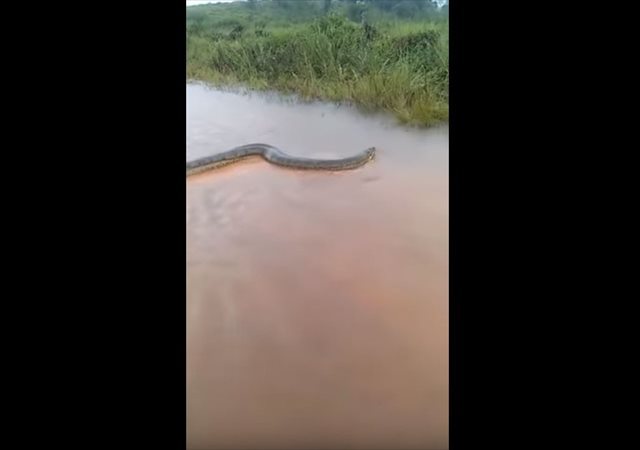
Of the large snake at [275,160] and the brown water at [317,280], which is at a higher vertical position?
the large snake at [275,160]

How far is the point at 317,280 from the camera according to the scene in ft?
5.20

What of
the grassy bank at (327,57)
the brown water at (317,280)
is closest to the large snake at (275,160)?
the brown water at (317,280)

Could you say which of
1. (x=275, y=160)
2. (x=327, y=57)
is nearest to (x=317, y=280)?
(x=275, y=160)

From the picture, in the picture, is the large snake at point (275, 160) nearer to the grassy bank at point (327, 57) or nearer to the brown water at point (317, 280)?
the brown water at point (317, 280)

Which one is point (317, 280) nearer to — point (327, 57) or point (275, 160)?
point (275, 160)

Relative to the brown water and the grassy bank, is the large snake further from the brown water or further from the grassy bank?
the grassy bank

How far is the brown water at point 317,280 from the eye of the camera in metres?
1.53

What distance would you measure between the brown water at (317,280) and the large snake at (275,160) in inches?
0.7

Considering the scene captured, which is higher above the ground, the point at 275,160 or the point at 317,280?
the point at 275,160

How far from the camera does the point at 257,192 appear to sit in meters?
1.62

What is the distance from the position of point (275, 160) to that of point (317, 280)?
0.35 metres

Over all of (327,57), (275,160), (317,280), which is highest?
(327,57)
